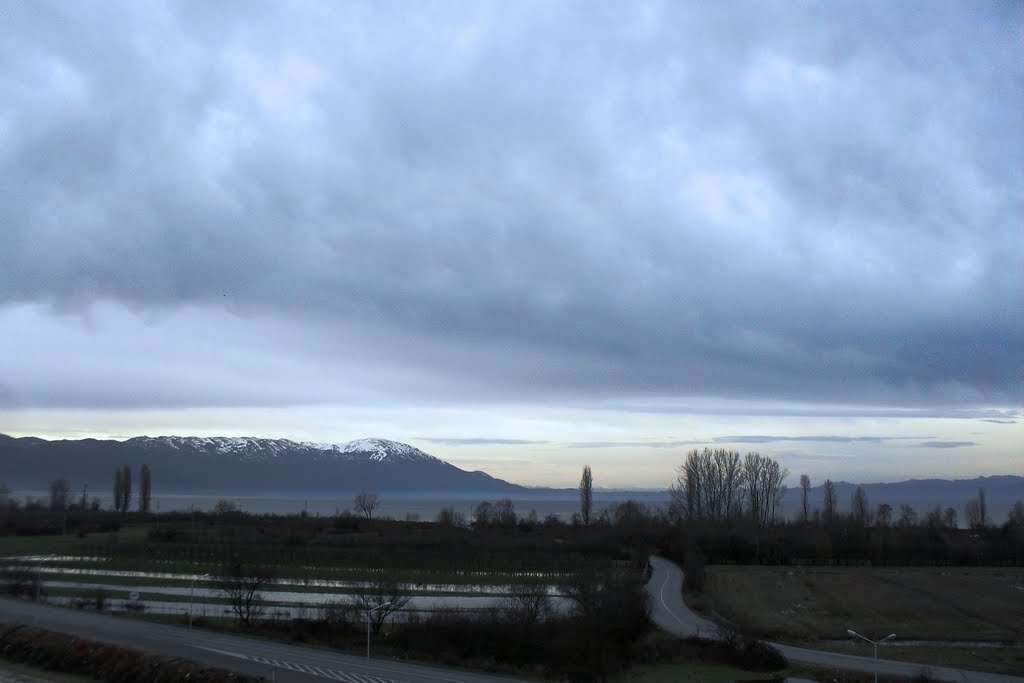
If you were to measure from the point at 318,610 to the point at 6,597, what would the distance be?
59.8 feet

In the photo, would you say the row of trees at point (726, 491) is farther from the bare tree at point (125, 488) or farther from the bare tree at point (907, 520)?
the bare tree at point (125, 488)

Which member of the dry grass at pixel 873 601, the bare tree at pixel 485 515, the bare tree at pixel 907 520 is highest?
the bare tree at pixel 907 520

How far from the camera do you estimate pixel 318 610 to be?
156ft

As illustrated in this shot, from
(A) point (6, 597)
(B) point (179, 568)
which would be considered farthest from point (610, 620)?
(B) point (179, 568)

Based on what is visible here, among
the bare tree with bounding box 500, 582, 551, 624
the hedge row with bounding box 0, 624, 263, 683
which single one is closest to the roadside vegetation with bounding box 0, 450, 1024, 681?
the bare tree with bounding box 500, 582, 551, 624

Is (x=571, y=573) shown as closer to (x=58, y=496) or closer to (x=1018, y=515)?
(x=58, y=496)

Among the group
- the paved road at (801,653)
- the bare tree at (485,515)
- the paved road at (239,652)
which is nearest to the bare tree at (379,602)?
the paved road at (239,652)

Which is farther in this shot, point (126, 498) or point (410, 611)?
point (126, 498)

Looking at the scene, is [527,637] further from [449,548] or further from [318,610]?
[449,548]

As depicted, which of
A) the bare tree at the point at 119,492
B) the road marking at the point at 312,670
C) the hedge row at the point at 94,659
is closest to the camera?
the hedge row at the point at 94,659

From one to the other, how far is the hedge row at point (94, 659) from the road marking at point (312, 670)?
2974mm

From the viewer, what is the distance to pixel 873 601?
198 ft

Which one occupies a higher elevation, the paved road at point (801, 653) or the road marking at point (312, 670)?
the road marking at point (312, 670)

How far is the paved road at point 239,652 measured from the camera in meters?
29.2
